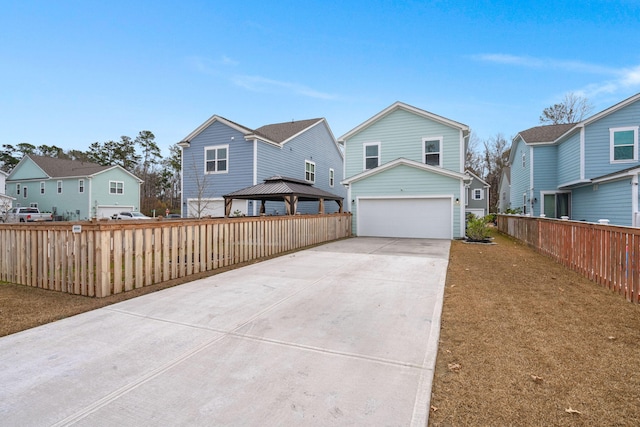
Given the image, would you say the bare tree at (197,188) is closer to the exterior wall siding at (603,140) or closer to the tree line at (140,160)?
the exterior wall siding at (603,140)

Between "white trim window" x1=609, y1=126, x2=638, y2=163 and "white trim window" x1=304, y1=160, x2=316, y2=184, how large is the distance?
15762mm

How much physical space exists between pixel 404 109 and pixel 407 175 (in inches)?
169

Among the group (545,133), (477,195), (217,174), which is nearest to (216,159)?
(217,174)

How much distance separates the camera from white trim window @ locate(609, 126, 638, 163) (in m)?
13.8

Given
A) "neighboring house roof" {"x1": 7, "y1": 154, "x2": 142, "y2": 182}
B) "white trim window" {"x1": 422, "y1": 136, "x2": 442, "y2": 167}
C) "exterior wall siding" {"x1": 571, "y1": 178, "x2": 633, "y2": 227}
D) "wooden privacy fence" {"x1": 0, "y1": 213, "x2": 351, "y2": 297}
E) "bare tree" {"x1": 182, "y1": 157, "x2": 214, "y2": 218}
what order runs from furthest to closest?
"neighboring house roof" {"x1": 7, "y1": 154, "x2": 142, "y2": 182}, "bare tree" {"x1": 182, "y1": 157, "x2": 214, "y2": 218}, "white trim window" {"x1": 422, "y1": 136, "x2": 442, "y2": 167}, "exterior wall siding" {"x1": 571, "y1": 178, "x2": 633, "y2": 227}, "wooden privacy fence" {"x1": 0, "y1": 213, "x2": 351, "y2": 297}

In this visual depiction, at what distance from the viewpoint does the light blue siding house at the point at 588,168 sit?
12.7 metres

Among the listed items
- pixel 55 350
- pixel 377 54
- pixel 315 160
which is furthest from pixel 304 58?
pixel 55 350

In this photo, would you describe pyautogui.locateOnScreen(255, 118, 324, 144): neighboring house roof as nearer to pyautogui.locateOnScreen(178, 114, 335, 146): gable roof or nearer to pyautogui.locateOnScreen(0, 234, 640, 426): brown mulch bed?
pyautogui.locateOnScreen(178, 114, 335, 146): gable roof

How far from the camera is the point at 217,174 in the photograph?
1750 centimetres

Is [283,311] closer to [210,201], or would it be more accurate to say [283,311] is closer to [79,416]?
[79,416]

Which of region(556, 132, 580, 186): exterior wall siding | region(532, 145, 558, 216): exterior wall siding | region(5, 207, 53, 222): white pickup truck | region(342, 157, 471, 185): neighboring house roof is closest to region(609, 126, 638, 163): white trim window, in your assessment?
region(556, 132, 580, 186): exterior wall siding

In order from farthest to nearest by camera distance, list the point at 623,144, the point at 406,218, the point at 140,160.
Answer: the point at 140,160
the point at 406,218
the point at 623,144

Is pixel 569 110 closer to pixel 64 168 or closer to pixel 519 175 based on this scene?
pixel 519 175

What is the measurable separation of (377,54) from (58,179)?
30.8 meters
